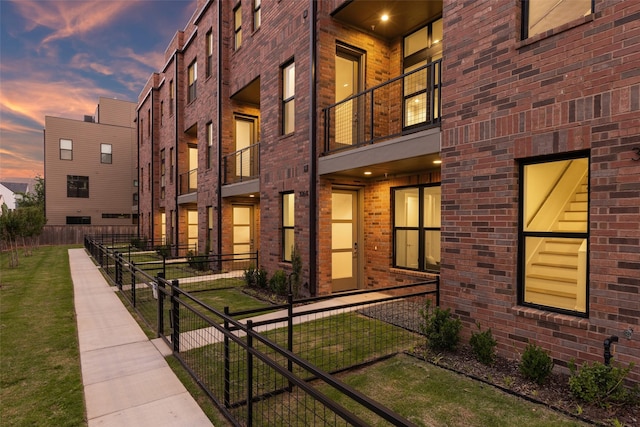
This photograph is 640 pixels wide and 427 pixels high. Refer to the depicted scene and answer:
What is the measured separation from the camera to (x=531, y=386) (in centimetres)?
409

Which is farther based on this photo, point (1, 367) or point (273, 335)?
point (273, 335)

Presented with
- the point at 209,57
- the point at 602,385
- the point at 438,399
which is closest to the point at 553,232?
the point at 602,385

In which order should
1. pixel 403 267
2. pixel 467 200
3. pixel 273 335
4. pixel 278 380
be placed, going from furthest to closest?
pixel 403 267 → pixel 273 335 → pixel 467 200 → pixel 278 380

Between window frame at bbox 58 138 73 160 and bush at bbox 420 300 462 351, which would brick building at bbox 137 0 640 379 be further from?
window frame at bbox 58 138 73 160

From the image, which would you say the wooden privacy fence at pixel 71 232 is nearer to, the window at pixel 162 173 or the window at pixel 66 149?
the window at pixel 66 149

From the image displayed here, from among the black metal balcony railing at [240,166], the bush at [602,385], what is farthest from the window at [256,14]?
the bush at [602,385]

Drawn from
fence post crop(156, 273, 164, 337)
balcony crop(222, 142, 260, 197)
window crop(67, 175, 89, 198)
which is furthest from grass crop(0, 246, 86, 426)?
window crop(67, 175, 89, 198)

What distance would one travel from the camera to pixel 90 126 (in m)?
33.1

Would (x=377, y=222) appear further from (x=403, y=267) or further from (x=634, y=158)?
(x=634, y=158)

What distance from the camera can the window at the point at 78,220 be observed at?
1256 inches

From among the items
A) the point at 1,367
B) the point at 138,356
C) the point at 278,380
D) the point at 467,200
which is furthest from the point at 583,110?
the point at 1,367

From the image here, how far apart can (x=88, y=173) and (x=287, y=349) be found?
3625 cm

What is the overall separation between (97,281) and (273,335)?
28.9 feet

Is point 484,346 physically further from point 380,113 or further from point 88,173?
point 88,173
